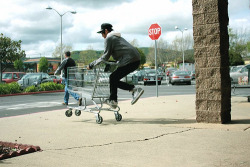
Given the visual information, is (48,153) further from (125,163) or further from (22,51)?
(22,51)

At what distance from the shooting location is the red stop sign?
13.9 metres

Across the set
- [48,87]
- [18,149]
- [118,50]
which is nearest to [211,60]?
[118,50]

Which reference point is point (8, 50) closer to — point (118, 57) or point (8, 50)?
point (8, 50)

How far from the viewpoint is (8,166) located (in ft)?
12.6

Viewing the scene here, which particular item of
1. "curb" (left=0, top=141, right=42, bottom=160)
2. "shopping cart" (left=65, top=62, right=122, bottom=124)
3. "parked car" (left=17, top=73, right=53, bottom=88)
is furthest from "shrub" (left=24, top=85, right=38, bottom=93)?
"curb" (left=0, top=141, right=42, bottom=160)

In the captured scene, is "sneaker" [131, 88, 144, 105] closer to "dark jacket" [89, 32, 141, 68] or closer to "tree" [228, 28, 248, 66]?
"dark jacket" [89, 32, 141, 68]

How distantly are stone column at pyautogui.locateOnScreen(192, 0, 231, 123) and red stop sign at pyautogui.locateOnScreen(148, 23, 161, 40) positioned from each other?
24.4ft

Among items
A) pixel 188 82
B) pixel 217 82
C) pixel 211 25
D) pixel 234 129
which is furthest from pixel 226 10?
pixel 188 82

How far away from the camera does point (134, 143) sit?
4883 mm

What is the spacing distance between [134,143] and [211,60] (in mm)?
2451

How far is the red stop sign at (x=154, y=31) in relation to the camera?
45.5ft

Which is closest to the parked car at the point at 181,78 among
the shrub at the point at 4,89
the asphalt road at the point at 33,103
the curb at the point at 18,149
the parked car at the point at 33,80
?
the parked car at the point at 33,80

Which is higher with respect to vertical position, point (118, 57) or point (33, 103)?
point (118, 57)

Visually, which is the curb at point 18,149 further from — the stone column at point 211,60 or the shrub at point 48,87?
the shrub at point 48,87
